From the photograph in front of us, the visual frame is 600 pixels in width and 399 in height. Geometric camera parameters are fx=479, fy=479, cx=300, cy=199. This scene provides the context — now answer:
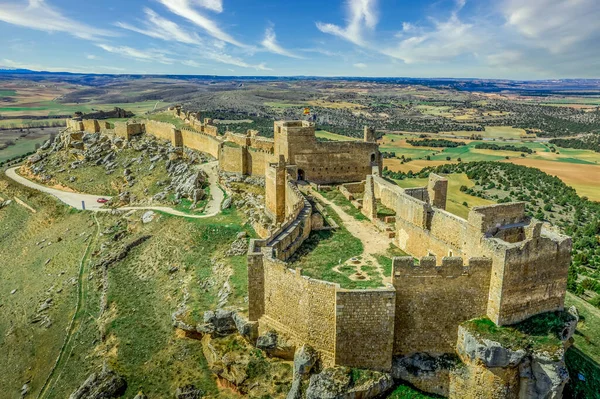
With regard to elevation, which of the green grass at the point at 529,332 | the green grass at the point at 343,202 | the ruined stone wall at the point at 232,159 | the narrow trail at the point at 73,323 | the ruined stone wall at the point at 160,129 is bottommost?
the narrow trail at the point at 73,323

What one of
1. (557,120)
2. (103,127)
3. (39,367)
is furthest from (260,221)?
(557,120)

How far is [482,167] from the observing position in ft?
244

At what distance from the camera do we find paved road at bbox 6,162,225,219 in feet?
→ 121

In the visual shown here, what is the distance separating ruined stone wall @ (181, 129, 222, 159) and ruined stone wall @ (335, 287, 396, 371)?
29.8 meters

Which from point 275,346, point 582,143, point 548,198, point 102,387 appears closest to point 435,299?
point 275,346

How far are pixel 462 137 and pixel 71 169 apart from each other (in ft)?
321

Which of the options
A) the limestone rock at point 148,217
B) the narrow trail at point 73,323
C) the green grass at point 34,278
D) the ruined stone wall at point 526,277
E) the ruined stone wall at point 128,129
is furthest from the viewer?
the ruined stone wall at point 128,129

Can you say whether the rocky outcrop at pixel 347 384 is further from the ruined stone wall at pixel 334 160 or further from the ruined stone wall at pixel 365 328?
the ruined stone wall at pixel 334 160

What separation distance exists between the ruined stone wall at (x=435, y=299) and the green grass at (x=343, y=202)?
11005 mm

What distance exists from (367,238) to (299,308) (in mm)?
7843

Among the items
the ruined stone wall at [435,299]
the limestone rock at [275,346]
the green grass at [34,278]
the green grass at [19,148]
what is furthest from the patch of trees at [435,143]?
the limestone rock at [275,346]

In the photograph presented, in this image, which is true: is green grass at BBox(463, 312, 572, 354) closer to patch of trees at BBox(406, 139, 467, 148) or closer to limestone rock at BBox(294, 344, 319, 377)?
limestone rock at BBox(294, 344, 319, 377)

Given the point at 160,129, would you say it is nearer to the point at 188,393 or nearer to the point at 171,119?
the point at 171,119

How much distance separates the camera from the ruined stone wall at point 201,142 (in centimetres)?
4603
